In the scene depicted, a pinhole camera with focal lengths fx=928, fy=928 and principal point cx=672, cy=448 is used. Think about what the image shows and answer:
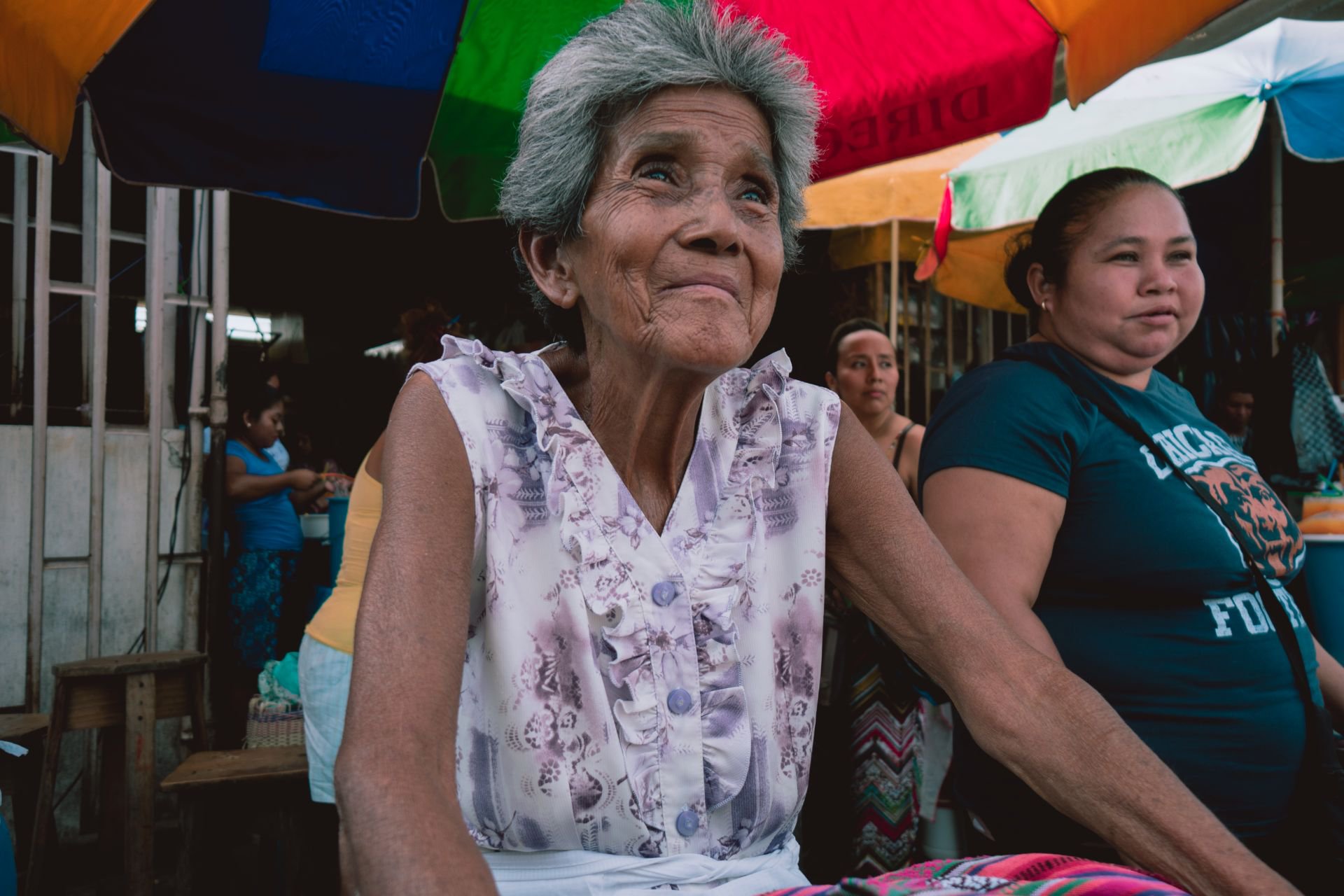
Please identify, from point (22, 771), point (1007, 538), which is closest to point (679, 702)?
point (1007, 538)

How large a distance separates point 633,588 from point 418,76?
205 cm

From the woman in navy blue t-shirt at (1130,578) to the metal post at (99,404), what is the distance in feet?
12.7

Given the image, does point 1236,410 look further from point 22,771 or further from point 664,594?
point 22,771

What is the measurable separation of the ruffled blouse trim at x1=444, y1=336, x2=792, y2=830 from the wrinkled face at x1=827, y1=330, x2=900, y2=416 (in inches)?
132

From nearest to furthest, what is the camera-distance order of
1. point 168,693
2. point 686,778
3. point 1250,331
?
1. point 686,778
2. point 168,693
3. point 1250,331

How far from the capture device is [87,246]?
4520 millimetres

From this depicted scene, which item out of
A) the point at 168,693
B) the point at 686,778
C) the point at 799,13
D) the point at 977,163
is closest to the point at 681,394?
the point at 686,778

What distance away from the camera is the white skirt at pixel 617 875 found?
126cm

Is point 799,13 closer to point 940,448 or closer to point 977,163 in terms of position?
point 940,448

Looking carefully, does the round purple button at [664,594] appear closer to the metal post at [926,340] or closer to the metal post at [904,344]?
the metal post at [904,344]

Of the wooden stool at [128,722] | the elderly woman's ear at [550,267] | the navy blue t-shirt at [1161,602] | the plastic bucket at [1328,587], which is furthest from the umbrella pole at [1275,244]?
the wooden stool at [128,722]

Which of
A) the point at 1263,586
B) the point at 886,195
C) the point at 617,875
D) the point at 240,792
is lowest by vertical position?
the point at 240,792

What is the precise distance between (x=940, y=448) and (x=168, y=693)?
10.7 ft

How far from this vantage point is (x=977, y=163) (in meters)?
4.43
